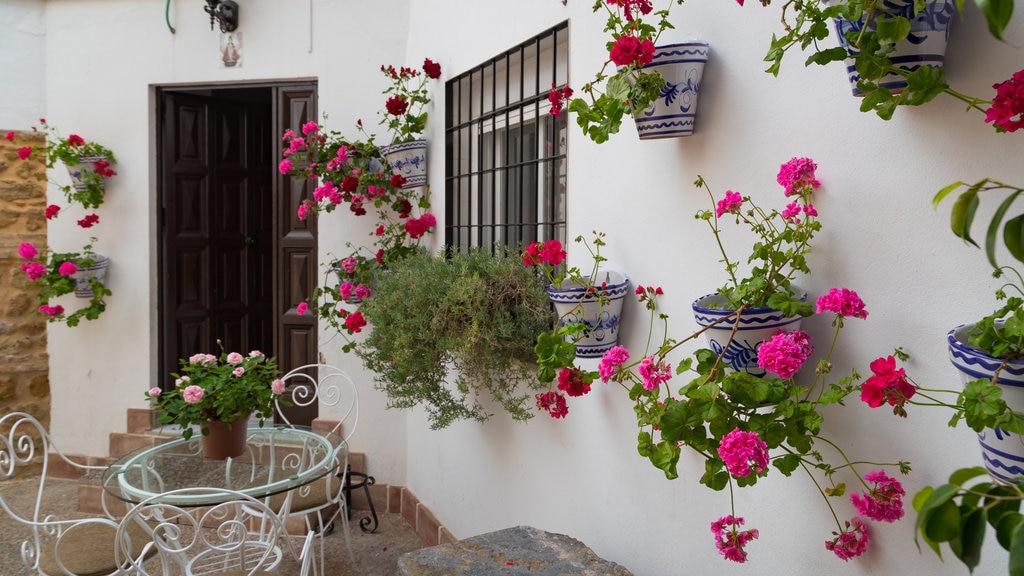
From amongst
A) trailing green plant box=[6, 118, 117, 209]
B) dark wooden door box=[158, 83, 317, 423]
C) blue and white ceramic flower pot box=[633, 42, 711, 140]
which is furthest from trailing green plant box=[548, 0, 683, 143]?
trailing green plant box=[6, 118, 117, 209]

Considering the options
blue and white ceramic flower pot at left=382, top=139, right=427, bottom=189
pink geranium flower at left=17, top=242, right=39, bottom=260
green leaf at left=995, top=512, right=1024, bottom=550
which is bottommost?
green leaf at left=995, top=512, right=1024, bottom=550

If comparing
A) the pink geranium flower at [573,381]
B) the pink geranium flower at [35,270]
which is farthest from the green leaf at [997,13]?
the pink geranium flower at [35,270]

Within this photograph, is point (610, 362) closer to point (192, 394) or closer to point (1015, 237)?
point (1015, 237)

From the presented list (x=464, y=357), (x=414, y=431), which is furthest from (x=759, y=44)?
(x=414, y=431)

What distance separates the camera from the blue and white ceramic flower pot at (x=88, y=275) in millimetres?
5129

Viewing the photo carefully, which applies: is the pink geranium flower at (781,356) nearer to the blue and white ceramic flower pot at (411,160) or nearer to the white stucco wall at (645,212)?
the white stucco wall at (645,212)

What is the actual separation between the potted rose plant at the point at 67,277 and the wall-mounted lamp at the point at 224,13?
166 centimetres

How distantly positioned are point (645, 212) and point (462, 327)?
918 mm

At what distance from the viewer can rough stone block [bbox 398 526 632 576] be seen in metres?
2.33

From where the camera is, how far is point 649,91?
78.9 inches

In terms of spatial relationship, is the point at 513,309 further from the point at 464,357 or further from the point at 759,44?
the point at 759,44

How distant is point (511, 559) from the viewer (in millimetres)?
2422

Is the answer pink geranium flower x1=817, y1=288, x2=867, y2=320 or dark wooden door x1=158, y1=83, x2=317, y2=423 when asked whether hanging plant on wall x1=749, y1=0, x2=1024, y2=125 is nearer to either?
pink geranium flower x1=817, y1=288, x2=867, y2=320

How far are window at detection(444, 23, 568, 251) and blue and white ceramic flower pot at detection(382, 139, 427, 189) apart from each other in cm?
28
